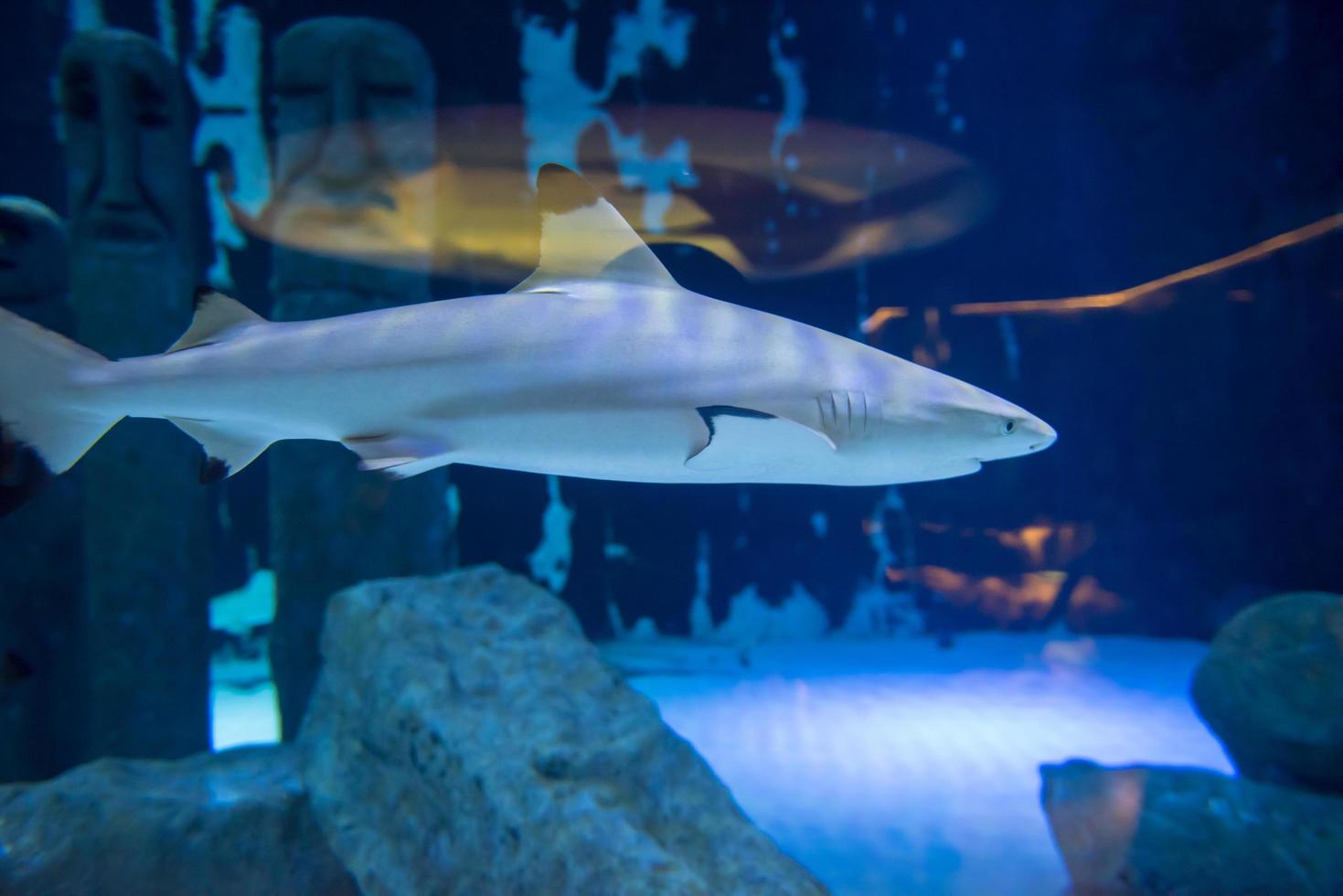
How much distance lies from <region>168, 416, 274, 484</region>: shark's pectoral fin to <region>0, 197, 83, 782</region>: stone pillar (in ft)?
7.67

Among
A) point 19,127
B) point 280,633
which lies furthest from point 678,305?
point 19,127

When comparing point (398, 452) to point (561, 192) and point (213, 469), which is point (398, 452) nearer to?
point (213, 469)

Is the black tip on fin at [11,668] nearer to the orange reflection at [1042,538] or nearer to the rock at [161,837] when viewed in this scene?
the rock at [161,837]

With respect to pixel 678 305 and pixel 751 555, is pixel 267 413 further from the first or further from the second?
pixel 751 555

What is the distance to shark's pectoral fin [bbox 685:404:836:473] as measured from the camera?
3.91 feet

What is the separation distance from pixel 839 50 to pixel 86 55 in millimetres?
4817

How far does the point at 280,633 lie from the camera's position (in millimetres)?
3811

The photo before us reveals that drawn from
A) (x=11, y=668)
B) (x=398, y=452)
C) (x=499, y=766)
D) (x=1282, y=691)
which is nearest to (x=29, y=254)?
(x=11, y=668)

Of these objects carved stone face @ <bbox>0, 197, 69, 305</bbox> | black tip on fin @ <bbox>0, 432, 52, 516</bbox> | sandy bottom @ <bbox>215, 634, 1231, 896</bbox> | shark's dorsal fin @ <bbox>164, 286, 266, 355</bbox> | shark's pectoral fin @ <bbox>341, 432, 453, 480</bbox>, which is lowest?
sandy bottom @ <bbox>215, 634, 1231, 896</bbox>

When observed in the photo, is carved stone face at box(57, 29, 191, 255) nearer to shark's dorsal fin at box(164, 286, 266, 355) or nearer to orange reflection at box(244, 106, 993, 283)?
orange reflection at box(244, 106, 993, 283)

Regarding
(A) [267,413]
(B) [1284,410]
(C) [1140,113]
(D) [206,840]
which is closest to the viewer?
(A) [267,413]

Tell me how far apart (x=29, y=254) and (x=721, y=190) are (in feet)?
13.3

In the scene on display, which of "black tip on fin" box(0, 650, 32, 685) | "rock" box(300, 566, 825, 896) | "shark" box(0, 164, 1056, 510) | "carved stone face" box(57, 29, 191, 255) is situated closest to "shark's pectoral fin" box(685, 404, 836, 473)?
"shark" box(0, 164, 1056, 510)

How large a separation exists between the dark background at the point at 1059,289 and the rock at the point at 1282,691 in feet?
7.32
